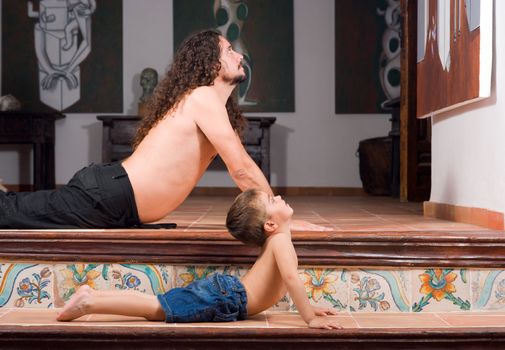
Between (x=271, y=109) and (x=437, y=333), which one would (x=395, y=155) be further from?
(x=437, y=333)

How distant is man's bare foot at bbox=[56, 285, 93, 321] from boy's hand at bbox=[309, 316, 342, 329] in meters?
0.70

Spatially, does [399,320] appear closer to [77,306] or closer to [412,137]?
[77,306]

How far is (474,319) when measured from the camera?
2.66m

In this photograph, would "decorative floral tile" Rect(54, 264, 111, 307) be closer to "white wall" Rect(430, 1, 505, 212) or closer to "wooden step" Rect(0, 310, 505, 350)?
"wooden step" Rect(0, 310, 505, 350)

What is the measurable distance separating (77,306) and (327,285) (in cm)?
86

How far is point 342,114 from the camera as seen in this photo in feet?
28.3

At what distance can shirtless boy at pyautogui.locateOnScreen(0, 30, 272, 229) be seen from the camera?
301 centimetres

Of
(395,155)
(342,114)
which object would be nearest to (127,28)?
(342,114)

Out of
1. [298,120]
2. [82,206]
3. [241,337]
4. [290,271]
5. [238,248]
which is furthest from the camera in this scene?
[298,120]

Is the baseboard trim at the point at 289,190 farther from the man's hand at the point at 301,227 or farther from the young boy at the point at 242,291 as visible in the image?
the young boy at the point at 242,291

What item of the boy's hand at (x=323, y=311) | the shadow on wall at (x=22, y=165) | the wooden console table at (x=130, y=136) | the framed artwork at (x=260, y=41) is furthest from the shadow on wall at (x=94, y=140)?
the boy's hand at (x=323, y=311)

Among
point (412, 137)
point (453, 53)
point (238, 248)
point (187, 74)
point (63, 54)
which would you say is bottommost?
point (238, 248)

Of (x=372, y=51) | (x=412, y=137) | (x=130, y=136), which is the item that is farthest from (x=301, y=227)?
(x=372, y=51)

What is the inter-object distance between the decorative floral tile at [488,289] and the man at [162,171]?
2.64 feet
